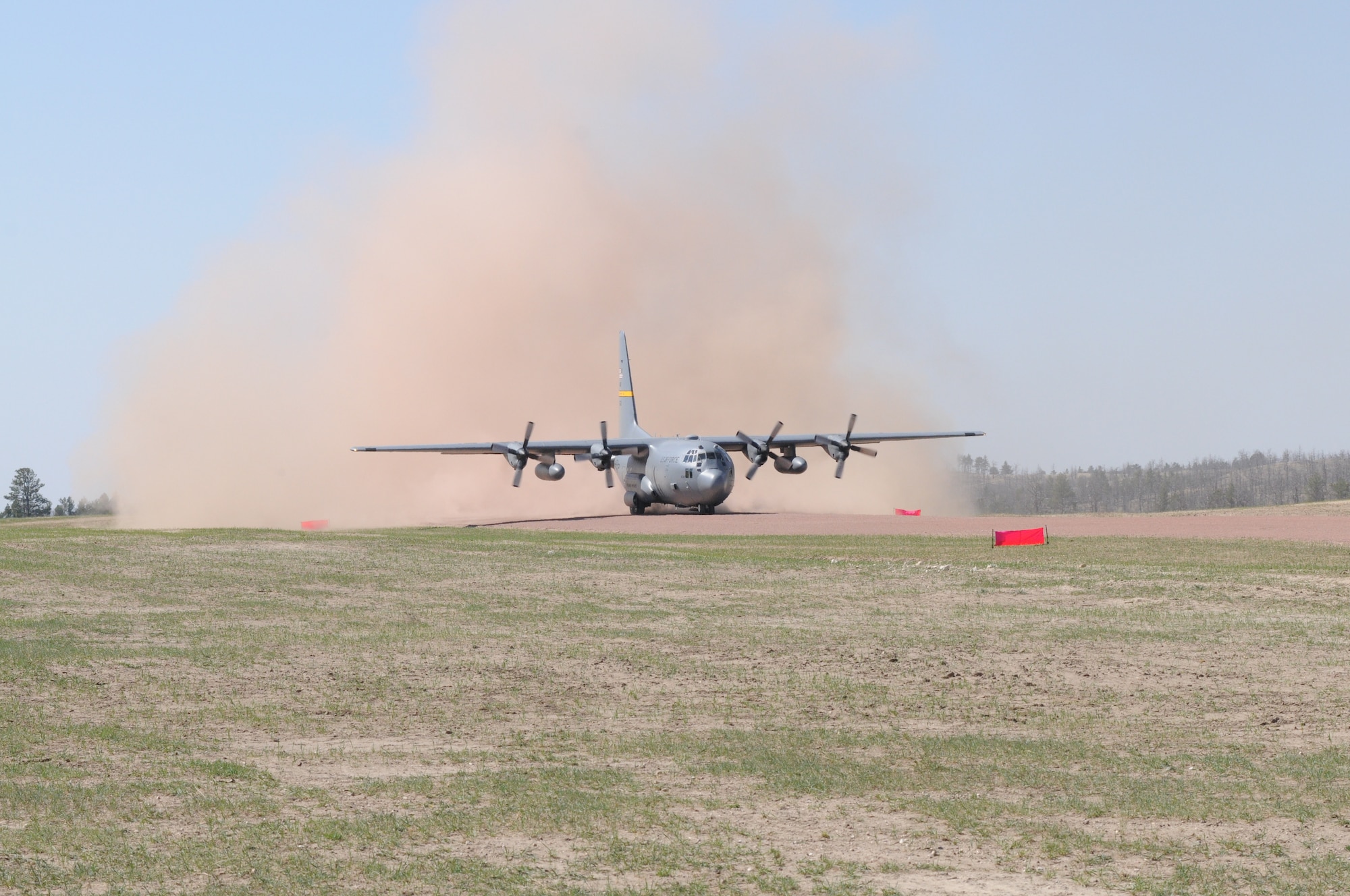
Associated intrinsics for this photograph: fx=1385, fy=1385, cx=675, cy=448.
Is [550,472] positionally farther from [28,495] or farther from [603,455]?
[28,495]

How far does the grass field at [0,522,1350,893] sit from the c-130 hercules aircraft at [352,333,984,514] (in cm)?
2981

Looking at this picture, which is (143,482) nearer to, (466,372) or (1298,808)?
(466,372)

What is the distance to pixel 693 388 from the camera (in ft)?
285

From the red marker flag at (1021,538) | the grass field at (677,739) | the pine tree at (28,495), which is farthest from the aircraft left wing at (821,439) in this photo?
the pine tree at (28,495)

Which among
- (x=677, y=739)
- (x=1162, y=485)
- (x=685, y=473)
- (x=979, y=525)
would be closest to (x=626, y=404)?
(x=685, y=473)

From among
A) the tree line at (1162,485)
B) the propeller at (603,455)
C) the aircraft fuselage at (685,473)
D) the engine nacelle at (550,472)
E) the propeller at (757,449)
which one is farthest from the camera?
the tree line at (1162,485)

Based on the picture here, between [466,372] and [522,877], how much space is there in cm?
7613

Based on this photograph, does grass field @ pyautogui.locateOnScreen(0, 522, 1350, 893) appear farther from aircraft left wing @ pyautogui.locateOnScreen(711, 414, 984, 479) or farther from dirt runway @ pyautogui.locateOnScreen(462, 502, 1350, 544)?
aircraft left wing @ pyautogui.locateOnScreen(711, 414, 984, 479)

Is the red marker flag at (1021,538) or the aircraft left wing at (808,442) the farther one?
the aircraft left wing at (808,442)

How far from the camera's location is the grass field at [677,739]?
7977 millimetres

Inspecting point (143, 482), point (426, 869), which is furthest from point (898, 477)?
point (426, 869)

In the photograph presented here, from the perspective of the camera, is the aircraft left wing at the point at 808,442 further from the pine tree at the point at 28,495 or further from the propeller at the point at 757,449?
the pine tree at the point at 28,495

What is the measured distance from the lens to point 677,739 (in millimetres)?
11602

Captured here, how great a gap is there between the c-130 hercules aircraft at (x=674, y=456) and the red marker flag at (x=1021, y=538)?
51.8 feet
